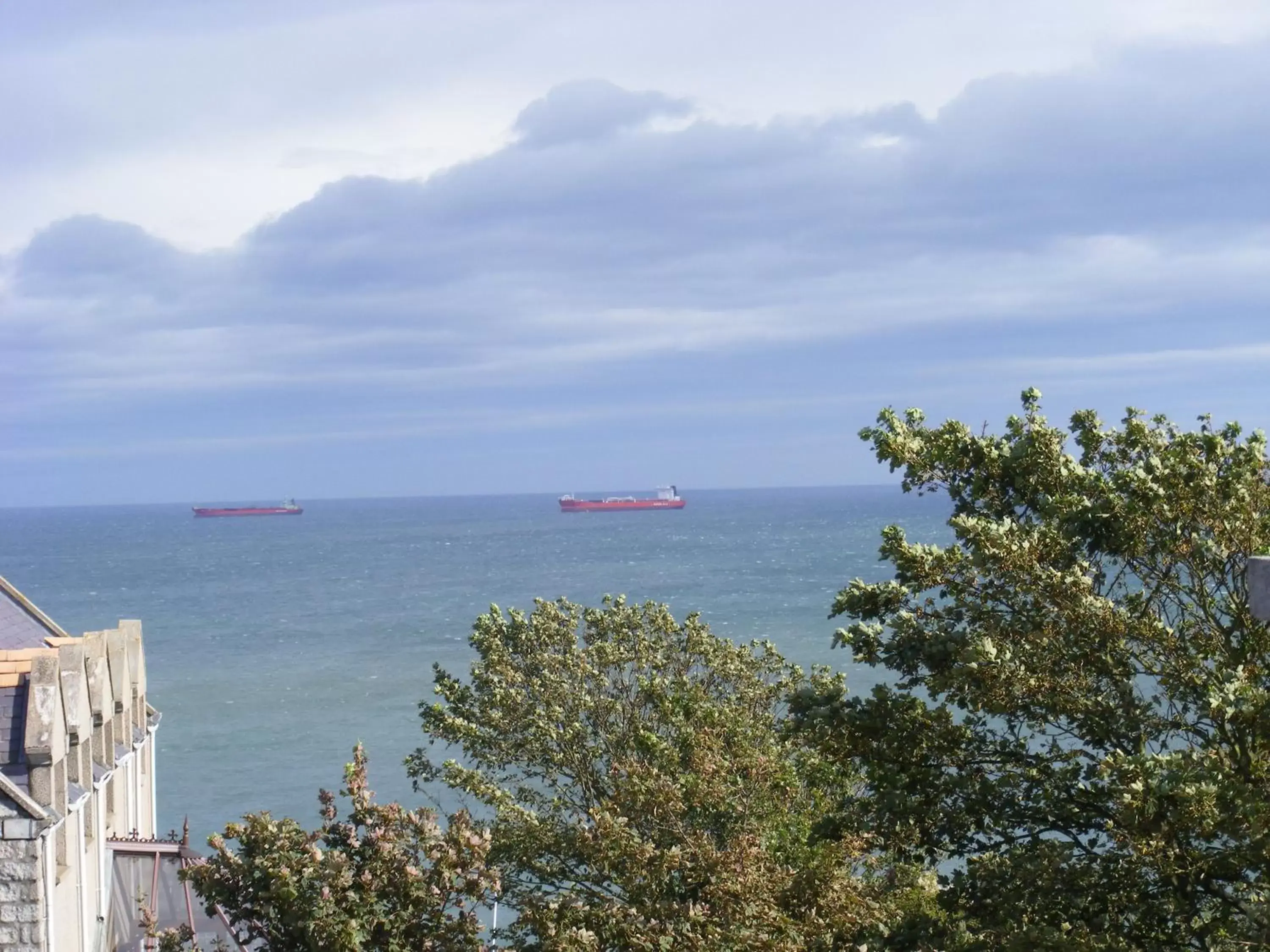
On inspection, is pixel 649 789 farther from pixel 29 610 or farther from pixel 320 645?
pixel 320 645

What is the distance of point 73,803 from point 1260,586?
16507mm

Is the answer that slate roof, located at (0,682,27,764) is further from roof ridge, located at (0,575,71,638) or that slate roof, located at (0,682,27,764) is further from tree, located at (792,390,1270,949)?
tree, located at (792,390,1270,949)

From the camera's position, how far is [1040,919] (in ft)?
45.8

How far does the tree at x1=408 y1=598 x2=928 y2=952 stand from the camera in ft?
58.3

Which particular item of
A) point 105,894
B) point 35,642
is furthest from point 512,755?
point 35,642

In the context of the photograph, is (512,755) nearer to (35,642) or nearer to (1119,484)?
(35,642)

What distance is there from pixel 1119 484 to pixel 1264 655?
223cm

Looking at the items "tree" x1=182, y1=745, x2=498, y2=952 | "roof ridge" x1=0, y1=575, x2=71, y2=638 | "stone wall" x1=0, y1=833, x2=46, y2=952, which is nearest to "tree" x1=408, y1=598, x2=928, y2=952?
"tree" x1=182, y1=745, x2=498, y2=952

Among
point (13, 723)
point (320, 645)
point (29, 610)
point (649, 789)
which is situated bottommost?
point (320, 645)

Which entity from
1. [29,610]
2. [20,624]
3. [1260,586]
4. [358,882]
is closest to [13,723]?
[358,882]

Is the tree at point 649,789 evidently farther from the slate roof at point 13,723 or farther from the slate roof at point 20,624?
the slate roof at point 20,624

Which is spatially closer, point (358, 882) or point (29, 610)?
point (358, 882)

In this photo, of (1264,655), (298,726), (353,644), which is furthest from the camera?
(353,644)

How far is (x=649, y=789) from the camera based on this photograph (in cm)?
1995
